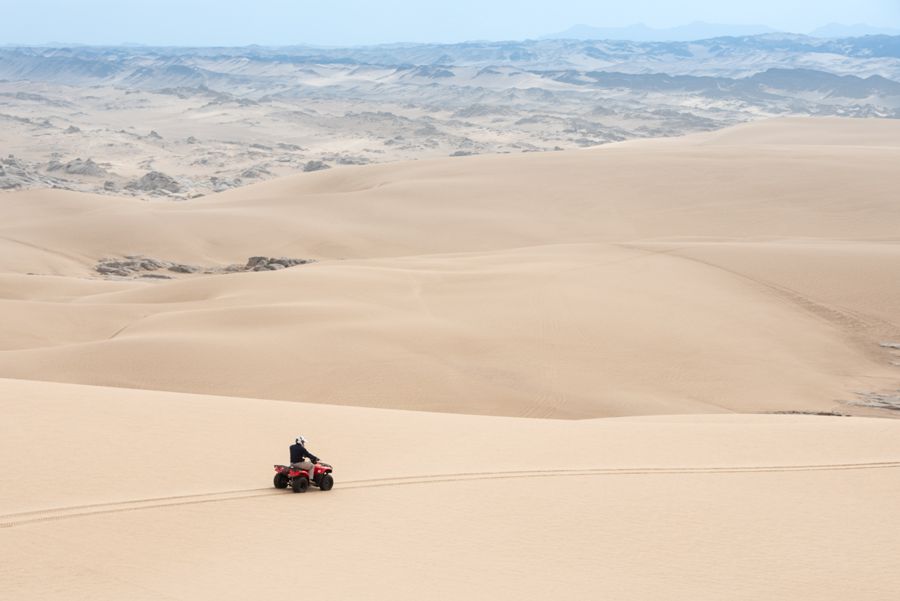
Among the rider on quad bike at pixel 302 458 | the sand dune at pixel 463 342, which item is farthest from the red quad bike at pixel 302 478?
the sand dune at pixel 463 342

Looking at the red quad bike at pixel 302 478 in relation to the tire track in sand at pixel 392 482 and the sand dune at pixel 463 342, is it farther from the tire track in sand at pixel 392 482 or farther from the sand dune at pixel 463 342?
the sand dune at pixel 463 342

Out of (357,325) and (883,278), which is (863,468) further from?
(883,278)

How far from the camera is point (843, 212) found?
29047mm

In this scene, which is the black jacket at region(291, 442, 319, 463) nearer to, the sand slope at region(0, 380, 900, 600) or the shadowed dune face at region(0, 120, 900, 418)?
the sand slope at region(0, 380, 900, 600)

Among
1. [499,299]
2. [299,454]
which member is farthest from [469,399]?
[299,454]

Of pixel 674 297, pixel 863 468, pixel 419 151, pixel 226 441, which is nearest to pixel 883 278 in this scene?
pixel 674 297

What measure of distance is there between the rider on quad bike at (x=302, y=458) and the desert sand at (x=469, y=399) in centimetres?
21

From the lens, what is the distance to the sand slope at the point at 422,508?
18.1 feet

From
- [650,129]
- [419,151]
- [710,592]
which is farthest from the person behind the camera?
[650,129]

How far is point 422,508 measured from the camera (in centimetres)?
668

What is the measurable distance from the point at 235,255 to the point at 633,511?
22.8m

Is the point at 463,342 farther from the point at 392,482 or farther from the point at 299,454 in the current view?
the point at 299,454

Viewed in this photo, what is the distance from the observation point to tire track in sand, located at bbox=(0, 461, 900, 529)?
6.00 meters

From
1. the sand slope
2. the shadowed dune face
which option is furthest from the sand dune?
the sand slope
